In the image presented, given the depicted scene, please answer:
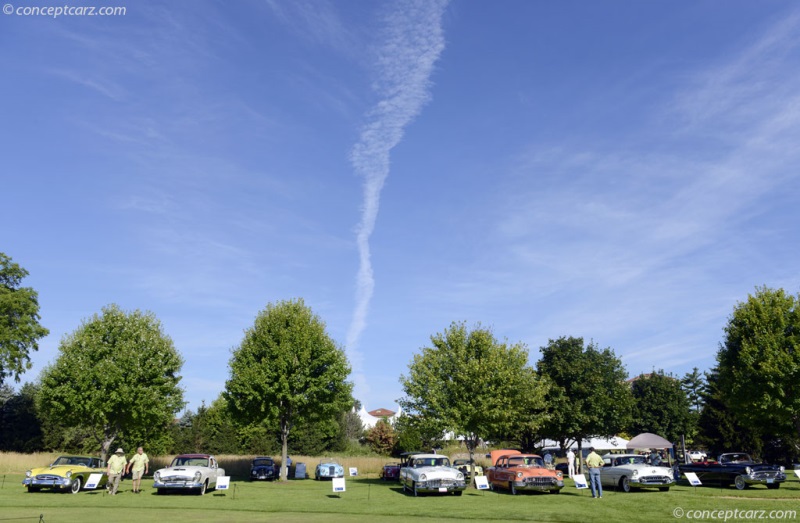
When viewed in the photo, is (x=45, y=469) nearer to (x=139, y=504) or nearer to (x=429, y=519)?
(x=139, y=504)

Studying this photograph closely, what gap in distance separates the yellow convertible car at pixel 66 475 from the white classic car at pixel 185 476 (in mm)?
2583

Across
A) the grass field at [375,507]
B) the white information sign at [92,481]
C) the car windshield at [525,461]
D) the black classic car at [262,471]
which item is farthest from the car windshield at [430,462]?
the black classic car at [262,471]

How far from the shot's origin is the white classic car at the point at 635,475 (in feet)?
77.7

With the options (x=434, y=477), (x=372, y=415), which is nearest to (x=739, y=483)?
(x=434, y=477)

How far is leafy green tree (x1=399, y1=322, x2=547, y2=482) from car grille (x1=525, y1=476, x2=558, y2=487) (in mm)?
6798

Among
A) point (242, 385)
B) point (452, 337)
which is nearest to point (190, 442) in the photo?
→ point (242, 385)

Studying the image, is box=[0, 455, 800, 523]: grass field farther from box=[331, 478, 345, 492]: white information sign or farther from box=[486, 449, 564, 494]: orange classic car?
box=[331, 478, 345, 492]: white information sign

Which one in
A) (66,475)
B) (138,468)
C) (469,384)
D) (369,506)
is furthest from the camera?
(469,384)

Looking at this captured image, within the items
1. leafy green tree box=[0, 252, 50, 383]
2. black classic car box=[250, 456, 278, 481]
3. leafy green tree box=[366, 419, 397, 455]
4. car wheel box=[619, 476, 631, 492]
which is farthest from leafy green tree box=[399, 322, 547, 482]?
leafy green tree box=[366, 419, 397, 455]

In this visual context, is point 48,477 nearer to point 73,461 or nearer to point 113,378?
point 73,461

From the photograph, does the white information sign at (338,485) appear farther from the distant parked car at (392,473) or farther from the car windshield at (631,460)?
the distant parked car at (392,473)

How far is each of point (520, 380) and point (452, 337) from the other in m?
4.50

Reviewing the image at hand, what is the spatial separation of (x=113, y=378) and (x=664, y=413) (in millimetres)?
59761

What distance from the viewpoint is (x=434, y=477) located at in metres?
22.9
